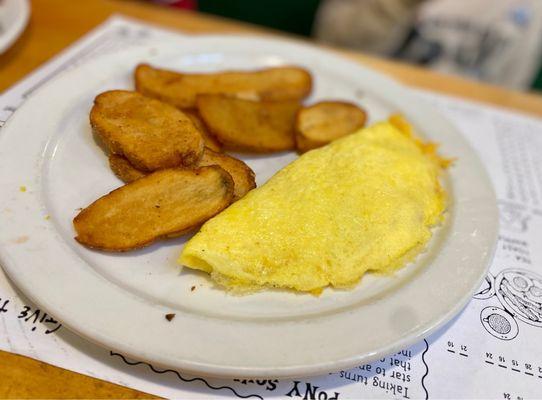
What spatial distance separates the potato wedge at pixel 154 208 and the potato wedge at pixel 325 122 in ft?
1.21

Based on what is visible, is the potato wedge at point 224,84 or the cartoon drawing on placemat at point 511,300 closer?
the cartoon drawing on placemat at point 511,300

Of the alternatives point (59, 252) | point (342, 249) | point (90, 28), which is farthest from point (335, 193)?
point (90, 28)

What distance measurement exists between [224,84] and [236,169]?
44cm

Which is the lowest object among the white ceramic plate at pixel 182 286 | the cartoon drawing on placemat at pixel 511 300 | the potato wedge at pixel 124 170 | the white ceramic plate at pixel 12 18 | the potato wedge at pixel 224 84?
the cartoon drawing on placemat at pixel 511 300

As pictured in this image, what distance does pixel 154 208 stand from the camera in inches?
43.6

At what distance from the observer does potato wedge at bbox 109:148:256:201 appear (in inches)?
48.0

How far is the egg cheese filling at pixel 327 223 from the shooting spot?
42.2 inches

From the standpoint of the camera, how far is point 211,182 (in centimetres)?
118

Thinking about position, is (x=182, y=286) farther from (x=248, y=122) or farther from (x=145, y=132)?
(x=248, y=122)

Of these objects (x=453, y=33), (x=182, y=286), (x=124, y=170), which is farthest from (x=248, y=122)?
(x=453, y=33)

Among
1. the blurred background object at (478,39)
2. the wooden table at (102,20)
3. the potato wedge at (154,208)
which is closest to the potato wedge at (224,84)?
the potato wedge at (154,208)

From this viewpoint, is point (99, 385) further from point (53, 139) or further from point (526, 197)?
point (526, 197)

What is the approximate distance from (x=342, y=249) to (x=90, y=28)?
61.4 inches

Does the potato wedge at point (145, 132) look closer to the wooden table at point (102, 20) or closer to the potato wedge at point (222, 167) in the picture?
the potato wedge at point (222, 167)
